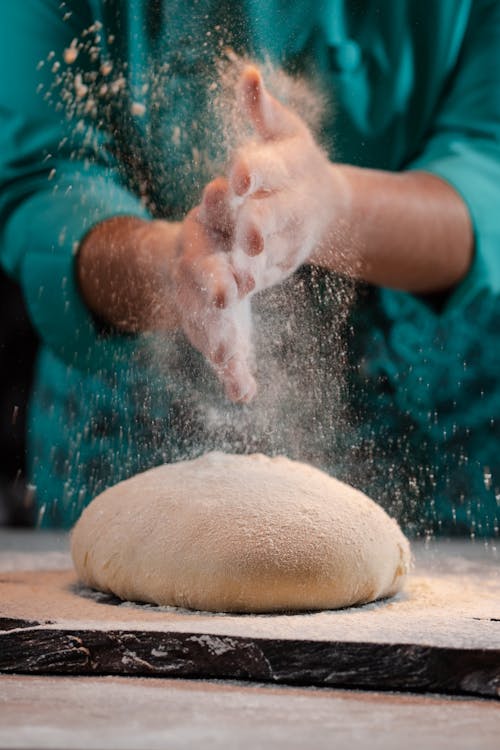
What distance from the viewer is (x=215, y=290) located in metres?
1.27

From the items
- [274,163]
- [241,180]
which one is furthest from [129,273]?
[241,180]

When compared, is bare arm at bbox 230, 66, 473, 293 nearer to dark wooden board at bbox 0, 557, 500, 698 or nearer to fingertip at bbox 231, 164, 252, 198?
fingertip at bbox 231, 164, 252, 198

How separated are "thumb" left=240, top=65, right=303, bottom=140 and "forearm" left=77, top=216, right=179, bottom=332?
301 millimetres

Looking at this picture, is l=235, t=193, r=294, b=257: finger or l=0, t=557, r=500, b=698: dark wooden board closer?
l=0, t=557, r=500, b=698: dark wooden board

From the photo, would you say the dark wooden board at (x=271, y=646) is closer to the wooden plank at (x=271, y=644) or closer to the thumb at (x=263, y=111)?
the wooden plank at (x=271, y=644)

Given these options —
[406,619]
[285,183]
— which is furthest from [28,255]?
[406,619]

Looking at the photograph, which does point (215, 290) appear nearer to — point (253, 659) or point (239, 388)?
point (239, 388)

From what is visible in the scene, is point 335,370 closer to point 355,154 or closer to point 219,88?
point 355,154

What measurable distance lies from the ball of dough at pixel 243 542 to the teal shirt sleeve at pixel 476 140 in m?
0.92

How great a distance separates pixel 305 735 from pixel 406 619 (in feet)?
1.14

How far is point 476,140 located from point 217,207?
998 millimetres

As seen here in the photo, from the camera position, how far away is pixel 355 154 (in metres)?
2.00

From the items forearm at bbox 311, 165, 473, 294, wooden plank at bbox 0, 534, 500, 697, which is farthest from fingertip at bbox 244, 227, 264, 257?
forearm at bbox 311, 165, 473, 294

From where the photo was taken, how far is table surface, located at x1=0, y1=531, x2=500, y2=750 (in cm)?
75
